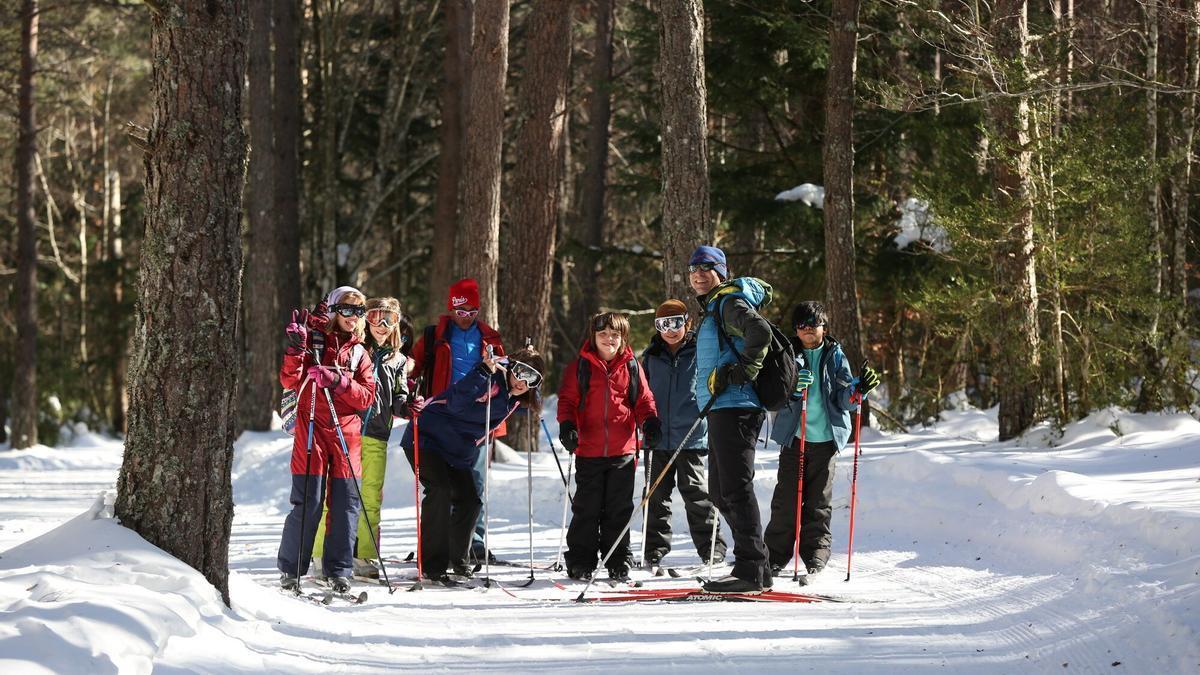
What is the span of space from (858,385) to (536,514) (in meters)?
5.13

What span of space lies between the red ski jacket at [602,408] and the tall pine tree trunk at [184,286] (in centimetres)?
297

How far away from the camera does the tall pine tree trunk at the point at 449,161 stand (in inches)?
773

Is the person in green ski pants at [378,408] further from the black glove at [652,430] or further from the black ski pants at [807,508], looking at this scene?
the black ski pants at [807,508]

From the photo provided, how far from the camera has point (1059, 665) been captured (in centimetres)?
549

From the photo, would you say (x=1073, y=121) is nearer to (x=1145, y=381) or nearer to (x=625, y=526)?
(x=1145, y=381)

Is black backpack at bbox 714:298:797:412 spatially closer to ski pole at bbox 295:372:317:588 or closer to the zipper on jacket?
the zipper on jacket

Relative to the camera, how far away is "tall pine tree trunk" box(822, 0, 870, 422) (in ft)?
48.1

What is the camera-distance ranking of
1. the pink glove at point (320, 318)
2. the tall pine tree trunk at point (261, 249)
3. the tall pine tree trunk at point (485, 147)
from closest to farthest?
the pink glove at point (320, 318)
the tall pine tree trunk at point (485, 147)
the tall pine tree trunk at point (261, 249)

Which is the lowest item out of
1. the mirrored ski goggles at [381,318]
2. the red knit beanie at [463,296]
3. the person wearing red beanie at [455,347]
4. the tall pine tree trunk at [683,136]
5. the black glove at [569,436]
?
the black glove at [569,436]

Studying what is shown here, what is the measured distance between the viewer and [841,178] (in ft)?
48.1

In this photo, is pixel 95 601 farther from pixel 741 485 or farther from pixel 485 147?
pixel 485 147

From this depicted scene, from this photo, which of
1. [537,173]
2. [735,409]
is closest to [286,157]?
[537,173]

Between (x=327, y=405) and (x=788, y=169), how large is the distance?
447 inches

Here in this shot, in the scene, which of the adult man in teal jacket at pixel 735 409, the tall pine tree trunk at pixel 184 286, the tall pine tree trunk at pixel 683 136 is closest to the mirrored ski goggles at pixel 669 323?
the adult man in teal jacket at pixel 735 409
